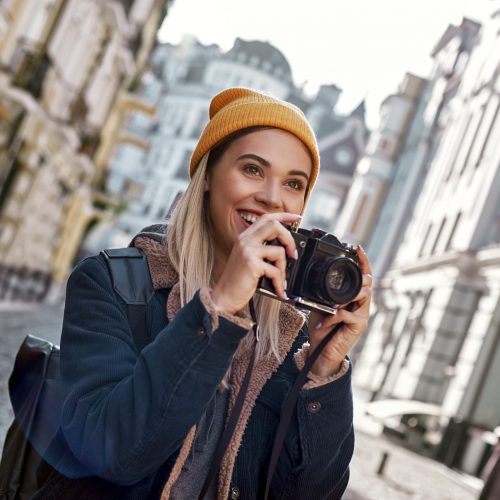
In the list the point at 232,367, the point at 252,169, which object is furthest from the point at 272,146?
the point at 232,367

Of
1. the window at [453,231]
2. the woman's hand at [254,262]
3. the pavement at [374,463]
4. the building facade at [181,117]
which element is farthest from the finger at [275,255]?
the building facade at [181,117]

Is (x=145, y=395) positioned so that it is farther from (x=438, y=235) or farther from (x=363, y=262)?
(x=438, y=235)

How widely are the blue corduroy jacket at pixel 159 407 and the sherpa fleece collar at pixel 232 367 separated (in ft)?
0.04

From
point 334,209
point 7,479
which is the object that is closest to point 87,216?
point 334,209


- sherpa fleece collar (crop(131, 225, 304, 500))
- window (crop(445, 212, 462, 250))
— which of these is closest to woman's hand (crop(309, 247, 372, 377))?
sherpa fleece collar (crop(131, 225, 304, 500))

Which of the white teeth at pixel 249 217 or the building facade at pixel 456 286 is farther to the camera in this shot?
the building facade at pixel 456 286

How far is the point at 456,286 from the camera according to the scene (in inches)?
818

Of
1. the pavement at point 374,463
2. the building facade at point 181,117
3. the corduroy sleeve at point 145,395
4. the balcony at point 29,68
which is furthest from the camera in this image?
the building facade at point 181,117

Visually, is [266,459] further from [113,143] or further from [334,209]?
[334,209]

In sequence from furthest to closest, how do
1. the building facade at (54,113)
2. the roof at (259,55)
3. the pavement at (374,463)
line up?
1. the roof at (259,55)
2. the building facade at (54,113)
3. the pavement at (374,463)

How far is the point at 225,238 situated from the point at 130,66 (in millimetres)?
26568

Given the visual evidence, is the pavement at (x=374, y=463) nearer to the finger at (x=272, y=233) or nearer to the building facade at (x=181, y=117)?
the finger at (x=272, y=233)

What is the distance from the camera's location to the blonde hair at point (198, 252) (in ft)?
7.75

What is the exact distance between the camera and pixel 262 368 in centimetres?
238
